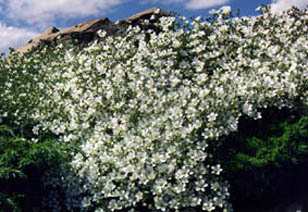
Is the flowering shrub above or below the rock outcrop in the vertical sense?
below

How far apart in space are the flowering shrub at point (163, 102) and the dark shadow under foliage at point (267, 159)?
0.64 feet

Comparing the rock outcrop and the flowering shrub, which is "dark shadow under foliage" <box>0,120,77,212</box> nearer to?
the flowering shrub

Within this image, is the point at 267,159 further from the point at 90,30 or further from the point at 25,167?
the point at 90,30

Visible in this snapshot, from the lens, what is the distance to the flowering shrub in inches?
209

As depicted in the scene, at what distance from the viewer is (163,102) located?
5980mm

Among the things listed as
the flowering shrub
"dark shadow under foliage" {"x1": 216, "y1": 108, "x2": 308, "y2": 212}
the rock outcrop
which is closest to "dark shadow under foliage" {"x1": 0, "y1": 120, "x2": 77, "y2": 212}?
the flowering shrub

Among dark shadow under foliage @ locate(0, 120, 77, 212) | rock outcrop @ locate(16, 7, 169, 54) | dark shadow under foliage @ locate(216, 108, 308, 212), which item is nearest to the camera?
dark shadow under foliage @ locate(0, 120, 77, 212)

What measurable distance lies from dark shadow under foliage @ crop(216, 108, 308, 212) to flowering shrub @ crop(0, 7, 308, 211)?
0.64 ft

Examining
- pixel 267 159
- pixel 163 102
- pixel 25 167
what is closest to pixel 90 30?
pixel 163 102

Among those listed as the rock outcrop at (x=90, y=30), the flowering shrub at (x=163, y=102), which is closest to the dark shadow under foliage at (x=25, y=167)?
the flowering shrub at (x=163, y=102)

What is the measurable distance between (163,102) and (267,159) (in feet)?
5.06

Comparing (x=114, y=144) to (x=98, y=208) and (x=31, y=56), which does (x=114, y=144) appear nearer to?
(x=98, y=208)

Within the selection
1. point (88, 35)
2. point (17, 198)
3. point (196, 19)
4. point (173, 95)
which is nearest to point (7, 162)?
point (17, 198)

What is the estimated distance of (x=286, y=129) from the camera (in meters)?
5.93
